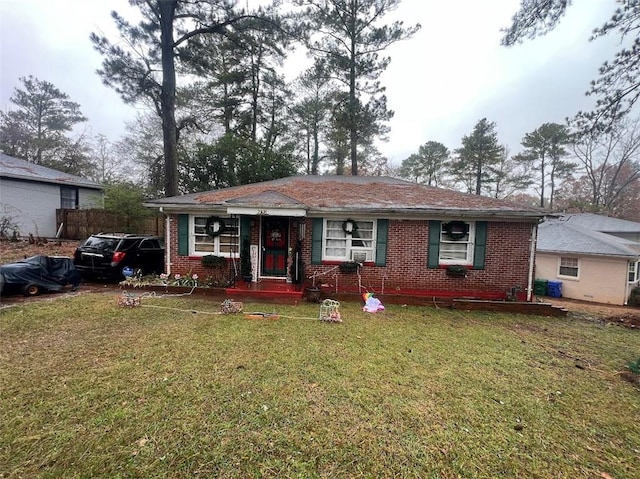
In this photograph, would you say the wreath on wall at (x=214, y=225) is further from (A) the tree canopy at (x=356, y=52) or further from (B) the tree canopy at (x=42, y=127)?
(B) the tree canopy at (x=42, y=127)

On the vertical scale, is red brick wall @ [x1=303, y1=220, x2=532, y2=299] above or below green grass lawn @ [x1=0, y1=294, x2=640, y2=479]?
above

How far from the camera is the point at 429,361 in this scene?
413 cm

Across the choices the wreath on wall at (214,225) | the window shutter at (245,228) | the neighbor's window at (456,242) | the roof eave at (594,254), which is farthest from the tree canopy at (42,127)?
the roof eave at (594,254)

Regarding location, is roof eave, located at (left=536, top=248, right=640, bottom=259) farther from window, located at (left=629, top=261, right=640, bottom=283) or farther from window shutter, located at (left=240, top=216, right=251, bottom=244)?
window shutter, located at (left=240, top=216, right=251, bottom=244)

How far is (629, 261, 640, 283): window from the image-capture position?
12.8 metres

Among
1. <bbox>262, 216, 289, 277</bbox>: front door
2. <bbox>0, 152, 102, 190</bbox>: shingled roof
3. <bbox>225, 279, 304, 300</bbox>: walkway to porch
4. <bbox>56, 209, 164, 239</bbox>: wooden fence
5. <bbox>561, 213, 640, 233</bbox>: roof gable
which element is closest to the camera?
<bbox>225, 279, 304, 300</bbox>: walkway to porch

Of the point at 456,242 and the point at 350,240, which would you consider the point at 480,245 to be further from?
the point at 350,240

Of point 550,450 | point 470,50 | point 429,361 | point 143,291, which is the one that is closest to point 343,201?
point 429,361

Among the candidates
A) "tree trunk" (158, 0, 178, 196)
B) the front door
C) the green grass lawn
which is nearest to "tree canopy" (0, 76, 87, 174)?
"tree trunk" (158, 0, 178, 196)

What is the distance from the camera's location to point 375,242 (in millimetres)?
8312

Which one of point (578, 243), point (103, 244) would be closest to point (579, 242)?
point (578, 243)

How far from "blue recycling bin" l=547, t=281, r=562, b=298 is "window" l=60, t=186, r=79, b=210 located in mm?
26332

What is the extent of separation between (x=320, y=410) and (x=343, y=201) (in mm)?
6458

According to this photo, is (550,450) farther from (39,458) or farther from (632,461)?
(39,458)
